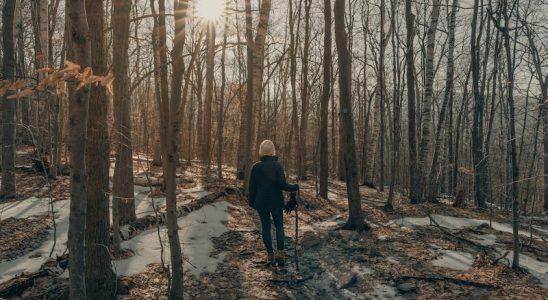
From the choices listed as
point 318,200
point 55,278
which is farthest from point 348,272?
point 318,200

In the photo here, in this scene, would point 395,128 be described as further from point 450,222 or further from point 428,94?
point 450,222

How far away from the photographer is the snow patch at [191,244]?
18.6 ft

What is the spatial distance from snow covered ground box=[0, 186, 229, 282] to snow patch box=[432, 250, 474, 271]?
3.67 meters

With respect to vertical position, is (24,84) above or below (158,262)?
above

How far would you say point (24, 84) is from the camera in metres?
2.45

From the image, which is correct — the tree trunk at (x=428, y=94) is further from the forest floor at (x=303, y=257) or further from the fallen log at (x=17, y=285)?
the fallen log at (x=17, y=285)

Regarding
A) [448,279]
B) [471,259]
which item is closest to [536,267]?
[471,259]

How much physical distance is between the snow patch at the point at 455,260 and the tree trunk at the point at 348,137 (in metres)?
1.88

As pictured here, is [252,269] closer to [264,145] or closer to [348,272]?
[348,272]

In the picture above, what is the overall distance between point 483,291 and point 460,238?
2301 mm

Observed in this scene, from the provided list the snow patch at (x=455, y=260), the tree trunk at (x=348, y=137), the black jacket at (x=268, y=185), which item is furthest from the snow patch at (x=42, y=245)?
the snow patch at (x=455, y=260)

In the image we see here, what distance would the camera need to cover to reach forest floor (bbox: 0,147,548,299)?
16.3ft

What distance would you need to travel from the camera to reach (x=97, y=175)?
13.9 feet

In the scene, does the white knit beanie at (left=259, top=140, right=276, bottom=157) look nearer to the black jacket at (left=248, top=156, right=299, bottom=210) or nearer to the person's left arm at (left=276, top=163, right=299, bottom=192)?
the black jacket at (left=248, top=156, right=299, bottom=210)
